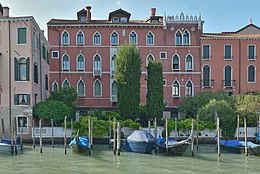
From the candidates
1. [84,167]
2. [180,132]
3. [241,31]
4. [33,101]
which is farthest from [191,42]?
[84,167]

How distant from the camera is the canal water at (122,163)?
13133 millimetres

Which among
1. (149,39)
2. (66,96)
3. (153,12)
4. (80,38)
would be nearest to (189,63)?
(149,39)

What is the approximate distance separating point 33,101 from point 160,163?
10175mm

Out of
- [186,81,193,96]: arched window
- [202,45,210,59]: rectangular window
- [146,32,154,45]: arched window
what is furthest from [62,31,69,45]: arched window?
[202,45,210,59]: rectangular window

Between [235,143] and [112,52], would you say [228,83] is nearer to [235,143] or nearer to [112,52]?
[112,52]

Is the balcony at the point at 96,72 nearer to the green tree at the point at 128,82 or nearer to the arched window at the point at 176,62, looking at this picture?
the green tree at the point at 128,82

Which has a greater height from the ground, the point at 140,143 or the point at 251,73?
the point at 251,73

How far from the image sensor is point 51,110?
22.0 metres

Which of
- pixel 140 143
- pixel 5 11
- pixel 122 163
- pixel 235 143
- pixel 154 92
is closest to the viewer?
pixel 122 163

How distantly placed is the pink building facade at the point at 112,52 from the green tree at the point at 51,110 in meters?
6.19

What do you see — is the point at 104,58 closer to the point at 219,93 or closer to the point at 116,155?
the point at 219,93

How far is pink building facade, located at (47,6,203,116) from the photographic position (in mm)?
28859

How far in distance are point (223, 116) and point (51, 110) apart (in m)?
9.61

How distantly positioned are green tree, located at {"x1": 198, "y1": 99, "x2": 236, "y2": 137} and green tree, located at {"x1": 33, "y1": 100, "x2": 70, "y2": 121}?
8.01 m
